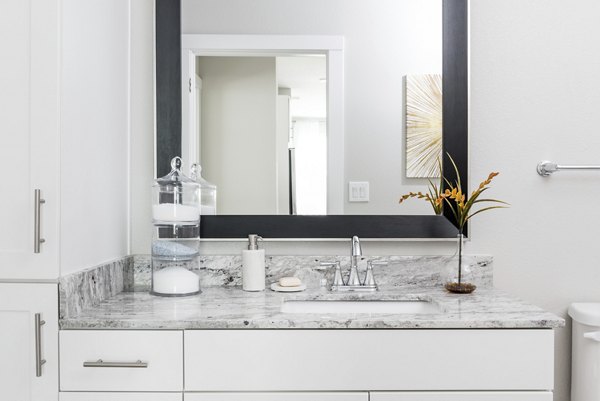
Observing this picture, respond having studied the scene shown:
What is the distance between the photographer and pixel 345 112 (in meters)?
1.64

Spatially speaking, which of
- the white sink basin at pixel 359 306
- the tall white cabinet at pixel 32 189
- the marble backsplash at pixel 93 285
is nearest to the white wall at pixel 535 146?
the marble backsplash at pixel 93 285

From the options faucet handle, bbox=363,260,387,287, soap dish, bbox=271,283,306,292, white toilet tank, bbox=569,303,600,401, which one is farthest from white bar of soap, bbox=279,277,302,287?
white toilet tank, bbox=569,303,600,401

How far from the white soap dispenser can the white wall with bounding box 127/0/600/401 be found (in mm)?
130

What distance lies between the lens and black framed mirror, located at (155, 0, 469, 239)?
163 cm

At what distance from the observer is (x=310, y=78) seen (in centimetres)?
161

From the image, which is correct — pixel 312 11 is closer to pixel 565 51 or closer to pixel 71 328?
pixel 565 51

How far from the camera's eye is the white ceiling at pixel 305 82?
1601 millimetres

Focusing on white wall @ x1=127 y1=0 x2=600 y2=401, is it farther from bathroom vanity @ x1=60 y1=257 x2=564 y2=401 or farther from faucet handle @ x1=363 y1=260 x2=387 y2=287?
bathroom vanity @ x1=60 y1=257 x2=564 y2=401

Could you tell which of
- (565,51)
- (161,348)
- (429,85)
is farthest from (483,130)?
(161,348)

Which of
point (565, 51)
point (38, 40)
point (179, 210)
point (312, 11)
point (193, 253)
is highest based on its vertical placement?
point (312, 11)

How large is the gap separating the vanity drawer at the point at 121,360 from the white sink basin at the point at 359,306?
0.40 metres

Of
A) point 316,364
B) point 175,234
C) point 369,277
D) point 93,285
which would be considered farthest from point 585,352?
point 93,285

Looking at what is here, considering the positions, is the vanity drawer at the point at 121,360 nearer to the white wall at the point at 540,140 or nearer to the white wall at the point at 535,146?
the white wall at the point at 535,146

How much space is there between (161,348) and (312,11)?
3.78 feet
